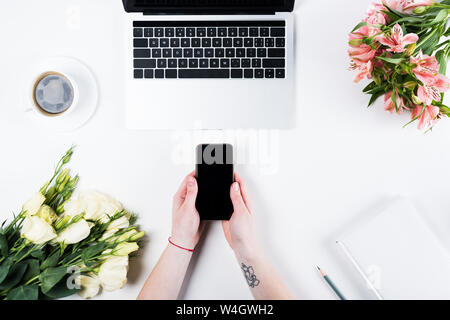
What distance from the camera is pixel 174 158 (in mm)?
783

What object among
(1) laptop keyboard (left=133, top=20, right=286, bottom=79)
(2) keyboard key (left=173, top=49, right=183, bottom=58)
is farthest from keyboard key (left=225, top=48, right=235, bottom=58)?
(2) keyboard key (left=173, top=49, right=183, bottom=58)

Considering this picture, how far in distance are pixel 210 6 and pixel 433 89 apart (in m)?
0.48

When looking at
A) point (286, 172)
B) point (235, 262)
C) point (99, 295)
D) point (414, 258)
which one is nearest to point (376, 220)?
point (414, 258)

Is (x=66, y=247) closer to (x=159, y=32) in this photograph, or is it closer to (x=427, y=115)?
(x=159, y=32)

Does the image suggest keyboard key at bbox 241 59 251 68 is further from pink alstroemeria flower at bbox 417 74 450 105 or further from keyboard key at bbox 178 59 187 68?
pink alstroemeria flower at bbox 417 74 450 105

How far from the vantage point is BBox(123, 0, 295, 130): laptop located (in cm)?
73

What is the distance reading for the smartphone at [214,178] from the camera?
0.74m

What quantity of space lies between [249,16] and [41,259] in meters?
0.70

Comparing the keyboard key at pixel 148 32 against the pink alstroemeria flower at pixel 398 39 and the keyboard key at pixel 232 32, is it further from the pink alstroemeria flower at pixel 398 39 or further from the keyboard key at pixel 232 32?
the pink alstroemeria flower at pixel 398 39

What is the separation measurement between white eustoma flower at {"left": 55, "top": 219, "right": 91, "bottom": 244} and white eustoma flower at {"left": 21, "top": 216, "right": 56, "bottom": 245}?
0.08 ft

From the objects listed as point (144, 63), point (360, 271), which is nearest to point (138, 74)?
point (144, 63)

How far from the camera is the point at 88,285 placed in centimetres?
74

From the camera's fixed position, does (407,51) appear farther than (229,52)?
No
